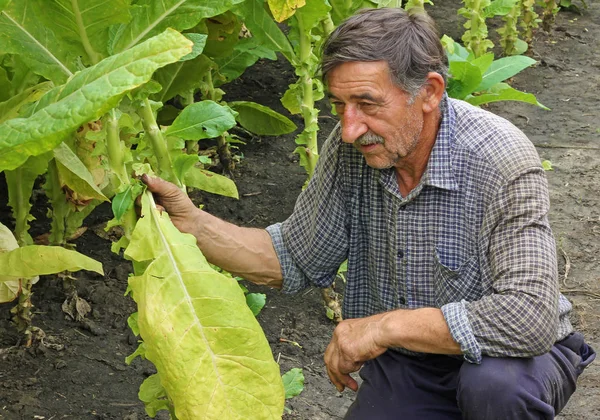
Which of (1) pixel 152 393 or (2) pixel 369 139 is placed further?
(1) pixel 152 393

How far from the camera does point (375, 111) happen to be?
2.27m

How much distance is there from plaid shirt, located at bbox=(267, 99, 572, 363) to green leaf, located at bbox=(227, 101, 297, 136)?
3.99 feet

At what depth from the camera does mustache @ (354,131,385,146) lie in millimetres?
2297

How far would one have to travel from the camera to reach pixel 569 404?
10.4 feet

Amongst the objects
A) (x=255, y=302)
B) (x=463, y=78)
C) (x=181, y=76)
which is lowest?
(x=255, y=302)

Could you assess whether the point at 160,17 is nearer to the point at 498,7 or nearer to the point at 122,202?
the point at 122,202

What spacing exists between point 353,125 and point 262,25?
1113 mm

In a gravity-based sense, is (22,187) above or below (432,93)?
below

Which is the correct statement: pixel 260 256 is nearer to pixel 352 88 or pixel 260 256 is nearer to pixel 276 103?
pixel 352 88

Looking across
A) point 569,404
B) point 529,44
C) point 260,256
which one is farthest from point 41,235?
point 529,44

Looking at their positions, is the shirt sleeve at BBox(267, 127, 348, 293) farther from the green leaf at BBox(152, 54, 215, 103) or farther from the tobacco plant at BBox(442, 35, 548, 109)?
the tobacco plant at BBox(442, 35, 548, 109)

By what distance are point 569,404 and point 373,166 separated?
136cm

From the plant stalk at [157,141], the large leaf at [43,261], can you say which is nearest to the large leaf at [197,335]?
the plant stalk at [157,141]

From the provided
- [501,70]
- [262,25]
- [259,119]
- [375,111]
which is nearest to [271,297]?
[259,119]
